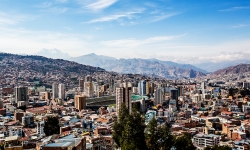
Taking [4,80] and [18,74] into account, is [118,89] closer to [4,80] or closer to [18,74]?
[4,80]

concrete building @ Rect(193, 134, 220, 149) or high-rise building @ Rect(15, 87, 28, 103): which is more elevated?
high-rise building @ Rect(15, 87, 28, 103)

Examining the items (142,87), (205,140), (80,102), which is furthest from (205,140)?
(142,87)

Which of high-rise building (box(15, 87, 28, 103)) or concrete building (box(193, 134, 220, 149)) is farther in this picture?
high-rise building (box(15, 87, 28, 103))

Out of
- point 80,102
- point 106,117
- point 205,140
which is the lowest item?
point 205,140

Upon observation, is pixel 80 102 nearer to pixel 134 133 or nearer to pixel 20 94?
pixel 20 94

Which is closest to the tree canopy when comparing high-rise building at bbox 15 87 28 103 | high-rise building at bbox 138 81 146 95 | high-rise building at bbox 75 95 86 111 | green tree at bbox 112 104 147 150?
green tree at bbox 112 104 147 150

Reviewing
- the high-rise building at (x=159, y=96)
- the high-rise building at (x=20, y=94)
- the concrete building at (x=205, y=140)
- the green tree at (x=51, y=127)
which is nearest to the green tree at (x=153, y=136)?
the green tree at (x=51, y=127)

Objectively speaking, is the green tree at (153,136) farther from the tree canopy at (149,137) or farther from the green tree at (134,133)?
the green tree at (134,133)

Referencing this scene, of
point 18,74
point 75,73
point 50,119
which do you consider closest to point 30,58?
point 75,73

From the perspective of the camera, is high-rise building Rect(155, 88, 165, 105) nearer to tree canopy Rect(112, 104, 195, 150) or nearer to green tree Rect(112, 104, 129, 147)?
green tree Rect(112, 104, 129, 147)

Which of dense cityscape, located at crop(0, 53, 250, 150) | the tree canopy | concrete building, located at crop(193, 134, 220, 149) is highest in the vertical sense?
the tree canopy

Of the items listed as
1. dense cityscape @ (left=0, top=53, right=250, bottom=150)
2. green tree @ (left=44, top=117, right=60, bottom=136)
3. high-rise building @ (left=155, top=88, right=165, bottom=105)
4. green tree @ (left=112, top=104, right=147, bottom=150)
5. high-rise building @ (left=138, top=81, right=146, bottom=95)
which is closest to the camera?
green tree @ (left=112, top=104, right=147, bottom=150)
